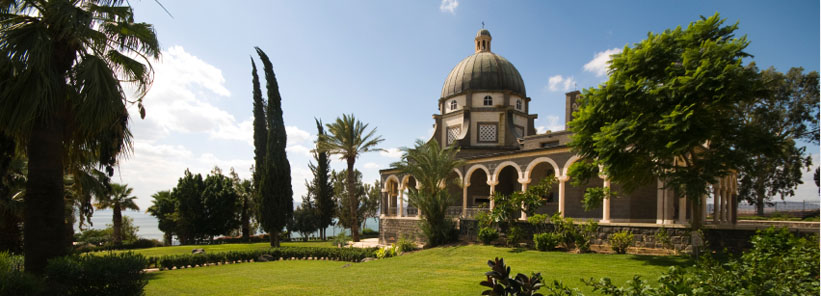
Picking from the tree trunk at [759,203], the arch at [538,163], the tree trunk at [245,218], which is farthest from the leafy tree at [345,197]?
the tree trunk at [759,203]

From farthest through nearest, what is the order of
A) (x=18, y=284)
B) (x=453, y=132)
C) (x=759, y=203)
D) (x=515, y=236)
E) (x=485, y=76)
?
1. (x=759, y=203)
2. (x=453, y=132)
3. (x=485, y=76)
4. (x=515, y=236)
5. (x=18, y=284)

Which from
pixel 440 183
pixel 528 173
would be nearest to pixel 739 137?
pixel 528 173

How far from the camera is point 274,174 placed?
107 ft

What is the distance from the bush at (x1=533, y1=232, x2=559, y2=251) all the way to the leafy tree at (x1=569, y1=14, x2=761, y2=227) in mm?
3873

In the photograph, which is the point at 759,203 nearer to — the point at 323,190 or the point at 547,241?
the point at 547,241

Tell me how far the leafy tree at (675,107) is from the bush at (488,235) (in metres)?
6.97

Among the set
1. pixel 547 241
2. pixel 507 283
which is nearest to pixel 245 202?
pixel 547 241

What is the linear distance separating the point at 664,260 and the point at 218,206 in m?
35.1

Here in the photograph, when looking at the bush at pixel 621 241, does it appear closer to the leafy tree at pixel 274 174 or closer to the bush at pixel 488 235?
the bush at pixel 488 235

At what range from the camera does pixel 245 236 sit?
4034 centimetres

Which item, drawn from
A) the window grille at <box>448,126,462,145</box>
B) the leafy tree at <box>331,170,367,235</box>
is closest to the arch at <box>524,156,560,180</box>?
the window grille at <box>448,126,462,145</box>

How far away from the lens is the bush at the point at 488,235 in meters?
19.9

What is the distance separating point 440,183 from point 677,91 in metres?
13.6

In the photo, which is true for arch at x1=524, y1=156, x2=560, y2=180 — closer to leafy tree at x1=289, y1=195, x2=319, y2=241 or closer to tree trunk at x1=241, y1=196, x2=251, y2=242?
leafy tree at x1=289, y1=195, x2=319, y2=241
